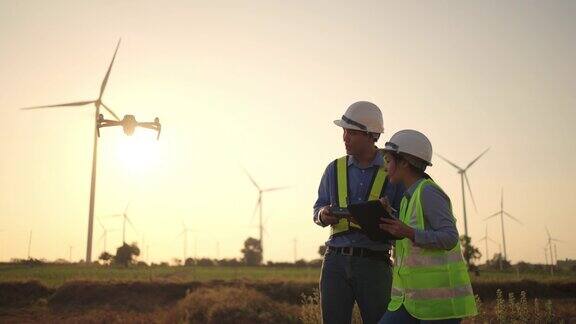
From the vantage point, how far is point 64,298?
25312 millimetres

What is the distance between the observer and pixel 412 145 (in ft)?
14.6

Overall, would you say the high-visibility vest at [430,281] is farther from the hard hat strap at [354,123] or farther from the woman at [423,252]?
the hard hat strap at [354,123]

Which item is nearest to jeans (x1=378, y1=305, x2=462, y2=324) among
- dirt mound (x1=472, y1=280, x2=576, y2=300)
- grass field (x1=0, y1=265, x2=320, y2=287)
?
grass field (x1=0, y1=265, x2=320, y2=287)

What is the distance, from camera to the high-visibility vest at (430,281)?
400cm

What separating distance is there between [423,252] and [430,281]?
0.21 m

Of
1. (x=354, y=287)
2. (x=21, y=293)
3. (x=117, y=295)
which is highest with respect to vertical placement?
(x=354, y=287)

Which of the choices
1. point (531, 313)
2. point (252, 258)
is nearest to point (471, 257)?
point (252, 258)

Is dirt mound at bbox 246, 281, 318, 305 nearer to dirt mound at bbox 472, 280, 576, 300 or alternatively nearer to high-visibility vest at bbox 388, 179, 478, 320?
dirt mound at bbox 472, 280, 576, 300

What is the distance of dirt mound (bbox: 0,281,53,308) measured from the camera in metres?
25.5

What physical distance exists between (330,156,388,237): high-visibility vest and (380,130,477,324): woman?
0.82 metres

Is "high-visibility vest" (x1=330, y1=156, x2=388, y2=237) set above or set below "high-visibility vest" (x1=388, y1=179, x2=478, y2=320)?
above

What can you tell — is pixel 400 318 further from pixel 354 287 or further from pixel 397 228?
pixel 354 287

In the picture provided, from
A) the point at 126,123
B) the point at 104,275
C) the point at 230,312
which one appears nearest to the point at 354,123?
the point at 126,123

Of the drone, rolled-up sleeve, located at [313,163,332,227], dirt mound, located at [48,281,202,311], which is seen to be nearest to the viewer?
rolled-up sleeve, located at [313,163,332,227]
